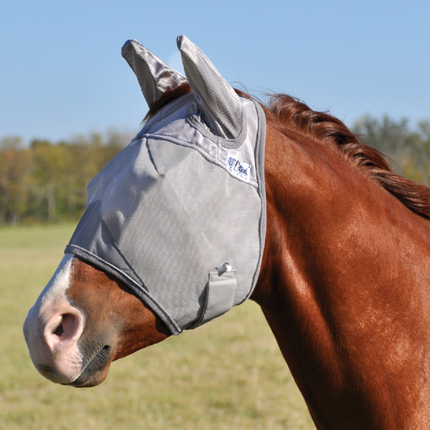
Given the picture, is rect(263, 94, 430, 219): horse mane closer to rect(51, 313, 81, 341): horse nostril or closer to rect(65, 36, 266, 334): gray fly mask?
rect(65, 36, 266, 334): gray fly mask

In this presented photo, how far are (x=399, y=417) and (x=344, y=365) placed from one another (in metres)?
0.24

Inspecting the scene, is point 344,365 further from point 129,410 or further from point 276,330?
point 129,410

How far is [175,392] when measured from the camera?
18.3 feet

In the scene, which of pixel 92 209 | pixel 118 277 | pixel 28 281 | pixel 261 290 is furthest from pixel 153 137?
pixel 28 281

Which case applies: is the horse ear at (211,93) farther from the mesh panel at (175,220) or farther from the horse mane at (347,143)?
the horse mane at (347,143)

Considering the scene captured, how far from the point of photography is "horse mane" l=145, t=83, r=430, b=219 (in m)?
1.89

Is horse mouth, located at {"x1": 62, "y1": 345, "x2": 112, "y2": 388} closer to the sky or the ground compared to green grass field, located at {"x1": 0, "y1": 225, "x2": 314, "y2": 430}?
closer to the sky

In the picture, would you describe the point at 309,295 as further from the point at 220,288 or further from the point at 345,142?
the point at 345,142

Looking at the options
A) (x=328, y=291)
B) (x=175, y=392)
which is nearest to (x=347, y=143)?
(x=328, y=291)

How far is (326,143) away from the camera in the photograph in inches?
74.9

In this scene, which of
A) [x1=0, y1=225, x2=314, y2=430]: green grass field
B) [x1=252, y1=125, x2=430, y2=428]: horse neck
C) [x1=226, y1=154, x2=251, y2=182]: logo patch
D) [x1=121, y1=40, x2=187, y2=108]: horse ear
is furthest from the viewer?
[x1=0, y1=225, x2=314, y2=430]: green grass field

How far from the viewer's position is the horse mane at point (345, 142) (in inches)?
74.6

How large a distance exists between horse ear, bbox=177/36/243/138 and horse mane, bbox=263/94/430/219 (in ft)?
1.19

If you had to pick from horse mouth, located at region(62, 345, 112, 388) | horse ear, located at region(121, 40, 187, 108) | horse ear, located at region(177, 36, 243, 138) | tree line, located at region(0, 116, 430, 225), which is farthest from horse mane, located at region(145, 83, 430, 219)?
tree line, located at region(0, 116, 430, 225)
